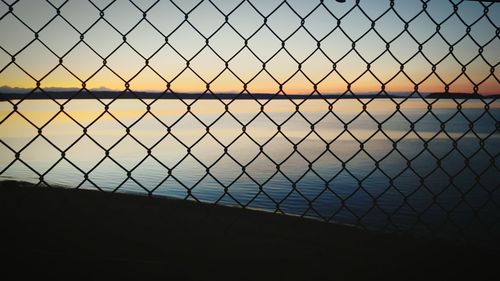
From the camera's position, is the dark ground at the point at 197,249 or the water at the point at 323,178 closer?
the dark ground at the point at 197,249

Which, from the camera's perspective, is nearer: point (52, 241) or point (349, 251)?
point (52, 241)

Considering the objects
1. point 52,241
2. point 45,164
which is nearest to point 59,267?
point 52,241

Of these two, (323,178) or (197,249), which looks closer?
(197,249)

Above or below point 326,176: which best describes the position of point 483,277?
below

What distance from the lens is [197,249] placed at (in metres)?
2.05

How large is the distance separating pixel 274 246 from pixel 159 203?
138 cm

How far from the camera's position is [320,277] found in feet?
5.91

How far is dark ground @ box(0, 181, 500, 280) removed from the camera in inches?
66.1

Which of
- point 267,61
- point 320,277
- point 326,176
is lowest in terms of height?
point 320,277

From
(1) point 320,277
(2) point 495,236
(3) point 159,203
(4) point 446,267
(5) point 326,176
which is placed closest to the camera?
(1) point 320,277

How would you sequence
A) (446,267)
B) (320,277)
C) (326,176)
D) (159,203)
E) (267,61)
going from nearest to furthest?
(320,277)
(267,61)
(446,267)
(159,203)
(326,176)

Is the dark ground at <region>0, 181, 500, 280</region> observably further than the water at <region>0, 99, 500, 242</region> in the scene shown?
No

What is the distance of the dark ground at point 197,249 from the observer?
1.68 m

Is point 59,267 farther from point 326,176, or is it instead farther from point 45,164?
point 45,164
